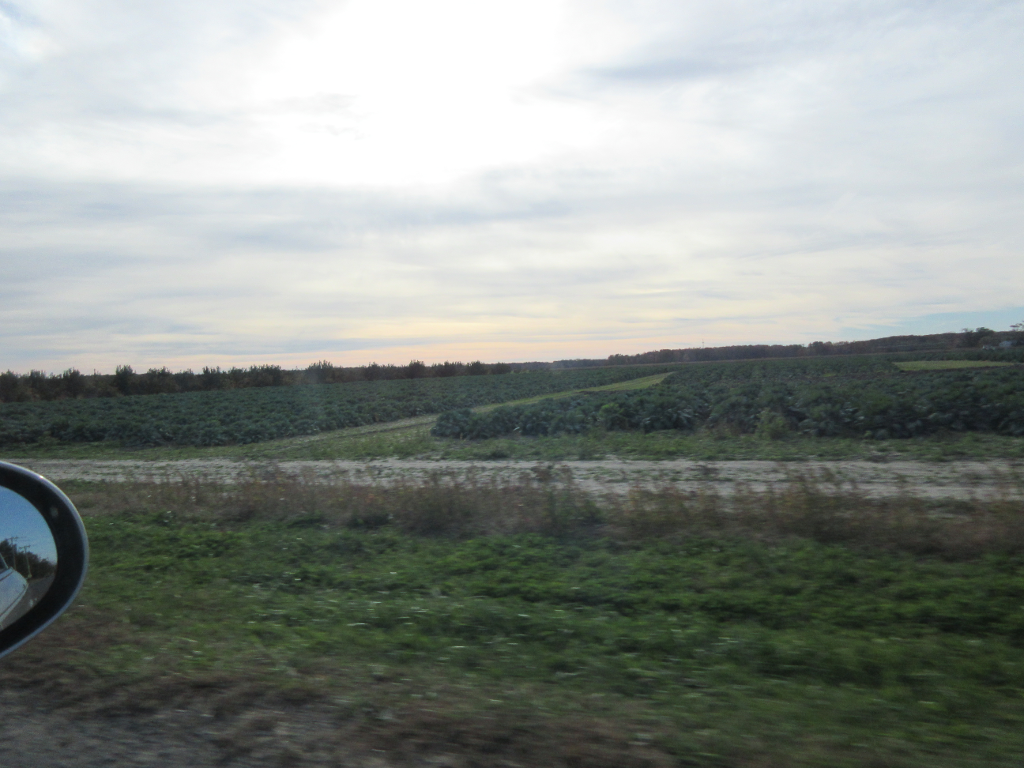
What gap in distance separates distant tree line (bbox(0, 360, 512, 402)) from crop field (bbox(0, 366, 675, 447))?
1336cm

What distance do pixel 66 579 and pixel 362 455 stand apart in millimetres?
17739

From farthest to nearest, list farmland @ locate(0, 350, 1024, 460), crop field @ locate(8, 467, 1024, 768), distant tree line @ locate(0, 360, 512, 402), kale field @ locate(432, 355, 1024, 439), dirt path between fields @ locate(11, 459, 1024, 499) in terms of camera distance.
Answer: distant tree line @ locate(0, 360, 512, 402) → kale field @ locate(432, 355, 1024, 439) → farmland @ locate(0, 350, 1024, 460) → dirt path between fields @ locate(11, 459, 1024, 499) → crop field @ locate(8, 467, 1024, 768)

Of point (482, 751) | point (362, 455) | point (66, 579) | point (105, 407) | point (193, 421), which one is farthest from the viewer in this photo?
point (105, 407)

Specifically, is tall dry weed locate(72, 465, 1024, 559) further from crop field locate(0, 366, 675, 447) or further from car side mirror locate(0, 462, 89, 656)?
crop field locate(0, 366, 675, 447)

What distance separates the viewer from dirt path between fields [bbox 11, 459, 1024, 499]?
1141cm

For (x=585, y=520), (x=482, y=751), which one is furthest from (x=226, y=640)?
(x=585, y=520)

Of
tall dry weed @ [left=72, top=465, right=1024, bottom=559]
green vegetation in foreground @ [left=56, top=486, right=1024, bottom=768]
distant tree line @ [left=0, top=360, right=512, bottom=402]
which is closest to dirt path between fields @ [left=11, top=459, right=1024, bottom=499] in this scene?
tall dry weed @ [left=72, top=465, right=1024, bottom=559]

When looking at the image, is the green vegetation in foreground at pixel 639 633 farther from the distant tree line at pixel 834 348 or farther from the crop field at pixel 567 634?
the distant tree line at pixel 834 348

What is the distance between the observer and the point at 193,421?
32219mm

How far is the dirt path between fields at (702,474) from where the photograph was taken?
37.4 ft

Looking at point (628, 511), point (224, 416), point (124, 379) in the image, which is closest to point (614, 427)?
point (628, 511)

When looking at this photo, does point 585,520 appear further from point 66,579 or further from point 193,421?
point 193,421

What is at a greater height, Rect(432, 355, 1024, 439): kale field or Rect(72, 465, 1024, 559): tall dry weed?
Rect(432, 355, 1024, 439): kale field

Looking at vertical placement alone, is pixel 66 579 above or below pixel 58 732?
above
